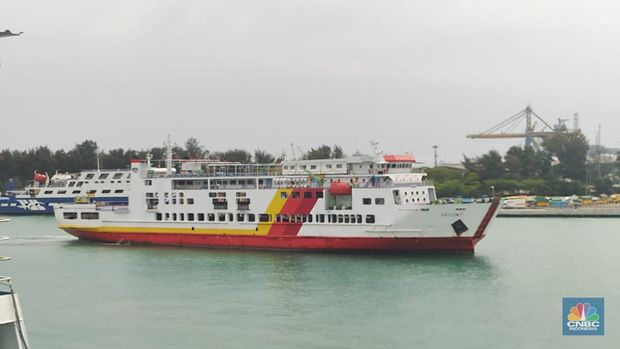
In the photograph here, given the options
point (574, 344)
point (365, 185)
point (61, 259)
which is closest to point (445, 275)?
point (365, 185)

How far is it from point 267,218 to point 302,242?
6.90ft

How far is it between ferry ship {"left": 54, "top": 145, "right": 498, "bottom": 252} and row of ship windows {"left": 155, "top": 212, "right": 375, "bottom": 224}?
0.04 meters

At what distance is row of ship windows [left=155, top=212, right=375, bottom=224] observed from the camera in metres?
30.9

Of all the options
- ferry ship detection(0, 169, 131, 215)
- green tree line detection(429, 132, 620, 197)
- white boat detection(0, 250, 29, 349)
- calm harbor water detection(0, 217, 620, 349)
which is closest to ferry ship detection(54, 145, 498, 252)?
calm harbor water detection(0, 217, 620, 349)

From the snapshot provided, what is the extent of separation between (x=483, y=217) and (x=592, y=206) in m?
40.1

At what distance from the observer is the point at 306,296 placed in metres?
22.6

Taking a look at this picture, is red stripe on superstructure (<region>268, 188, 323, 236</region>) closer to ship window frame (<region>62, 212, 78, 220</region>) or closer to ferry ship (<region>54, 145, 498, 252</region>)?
ferry ship (<region>54, 145, 498, 252</region>)

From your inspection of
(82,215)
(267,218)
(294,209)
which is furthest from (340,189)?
(82,215)

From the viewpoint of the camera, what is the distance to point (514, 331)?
722 inches

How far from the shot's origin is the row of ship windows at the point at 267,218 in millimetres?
30906

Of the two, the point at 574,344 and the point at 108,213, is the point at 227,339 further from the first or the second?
the point at 108,213
